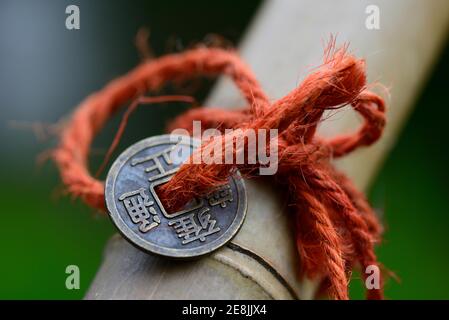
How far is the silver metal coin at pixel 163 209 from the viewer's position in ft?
1.63

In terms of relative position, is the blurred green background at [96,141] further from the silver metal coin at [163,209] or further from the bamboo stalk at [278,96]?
the silver metal coin at [163,209]

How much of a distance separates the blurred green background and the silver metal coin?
57cm

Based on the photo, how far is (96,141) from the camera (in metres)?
1.16

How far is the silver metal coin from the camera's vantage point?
498 mm

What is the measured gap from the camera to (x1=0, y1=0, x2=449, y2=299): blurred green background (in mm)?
1122

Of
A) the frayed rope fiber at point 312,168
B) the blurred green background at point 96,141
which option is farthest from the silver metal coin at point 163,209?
the blurred green background at point 96,141

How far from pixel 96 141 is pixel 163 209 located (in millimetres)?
673

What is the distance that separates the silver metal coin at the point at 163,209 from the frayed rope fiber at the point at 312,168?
0.04 feet

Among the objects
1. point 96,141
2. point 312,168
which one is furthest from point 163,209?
point 96,141

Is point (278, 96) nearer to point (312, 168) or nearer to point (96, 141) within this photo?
point (312, 168)

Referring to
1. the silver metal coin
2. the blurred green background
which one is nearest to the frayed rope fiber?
the silver metal coin

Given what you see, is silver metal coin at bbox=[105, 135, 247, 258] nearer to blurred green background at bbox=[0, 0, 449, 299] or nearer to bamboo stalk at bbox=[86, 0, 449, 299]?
bamboo stalk at bbox=[86, 0, 449, 299]

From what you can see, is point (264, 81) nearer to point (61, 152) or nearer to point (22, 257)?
point (61, 152)

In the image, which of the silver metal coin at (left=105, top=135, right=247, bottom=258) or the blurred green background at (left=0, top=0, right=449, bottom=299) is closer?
the silver metal coin at (left=105, top=135, right=247, bottom=258)
